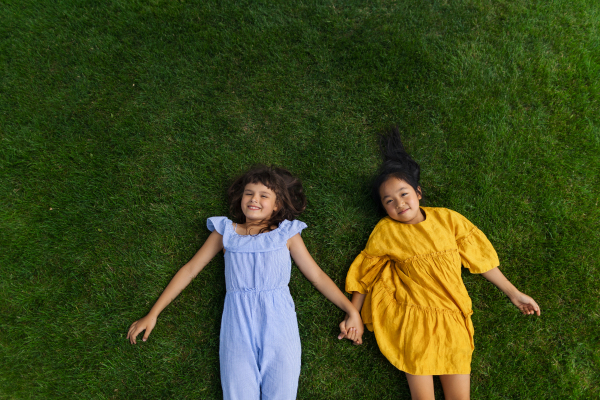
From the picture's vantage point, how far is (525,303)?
106 inches

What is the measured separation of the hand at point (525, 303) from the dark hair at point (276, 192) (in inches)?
77.5

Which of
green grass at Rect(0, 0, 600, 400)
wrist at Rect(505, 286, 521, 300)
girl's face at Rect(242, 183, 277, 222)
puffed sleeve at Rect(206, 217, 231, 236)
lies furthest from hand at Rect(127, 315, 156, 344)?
wrist at Rect(505, 286, 521, 300)

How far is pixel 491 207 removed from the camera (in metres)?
3.08

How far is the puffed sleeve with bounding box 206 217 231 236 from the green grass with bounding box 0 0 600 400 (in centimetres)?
26

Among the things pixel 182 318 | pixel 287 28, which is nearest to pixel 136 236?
pixel 182 318

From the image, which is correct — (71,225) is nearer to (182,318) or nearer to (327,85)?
(182,318)

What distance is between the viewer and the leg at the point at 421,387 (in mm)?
2525

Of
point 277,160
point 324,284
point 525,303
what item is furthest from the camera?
point 277,160

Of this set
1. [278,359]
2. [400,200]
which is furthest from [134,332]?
[400,200]

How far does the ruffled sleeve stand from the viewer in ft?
9.27

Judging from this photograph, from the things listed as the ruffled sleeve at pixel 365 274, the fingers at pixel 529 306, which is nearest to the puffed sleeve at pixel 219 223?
the ruffled sleeve at pixel 365 274

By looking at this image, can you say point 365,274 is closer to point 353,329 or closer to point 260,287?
point 353,329

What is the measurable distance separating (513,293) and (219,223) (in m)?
2.58

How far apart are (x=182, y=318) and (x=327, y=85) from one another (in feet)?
8.76
